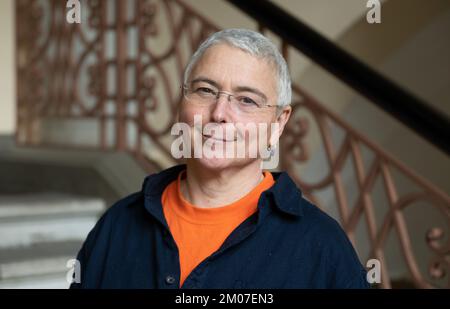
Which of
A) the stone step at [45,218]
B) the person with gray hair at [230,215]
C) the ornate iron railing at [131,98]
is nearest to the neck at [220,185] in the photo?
the person with gray hair at [230,215]

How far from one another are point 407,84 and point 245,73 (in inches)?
185

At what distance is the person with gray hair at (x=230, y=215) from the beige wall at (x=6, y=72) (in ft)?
13.0

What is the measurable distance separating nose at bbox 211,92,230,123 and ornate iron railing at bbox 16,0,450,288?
1233 millimetres

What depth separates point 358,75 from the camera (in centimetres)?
237

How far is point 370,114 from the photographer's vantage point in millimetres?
6117

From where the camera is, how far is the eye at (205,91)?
1442mm

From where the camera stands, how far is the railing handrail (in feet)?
7.10

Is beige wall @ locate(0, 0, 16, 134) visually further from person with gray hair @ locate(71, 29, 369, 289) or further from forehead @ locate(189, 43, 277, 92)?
forehead @ locate(189, 43, 277, 92)

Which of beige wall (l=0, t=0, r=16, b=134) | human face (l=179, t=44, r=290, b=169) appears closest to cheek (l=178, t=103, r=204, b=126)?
→ human face (l=179, t=44, r=290, b=169)

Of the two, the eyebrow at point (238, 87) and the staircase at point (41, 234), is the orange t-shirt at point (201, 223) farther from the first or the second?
the staircase at point (41, 234)

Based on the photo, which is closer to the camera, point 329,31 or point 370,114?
point 329,31

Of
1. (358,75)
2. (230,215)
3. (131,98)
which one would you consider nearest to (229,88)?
(230,215)

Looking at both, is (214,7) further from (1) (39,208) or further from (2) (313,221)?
(2) (313,221)

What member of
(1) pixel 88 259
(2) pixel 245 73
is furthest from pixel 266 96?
(1) pixel 88 259
